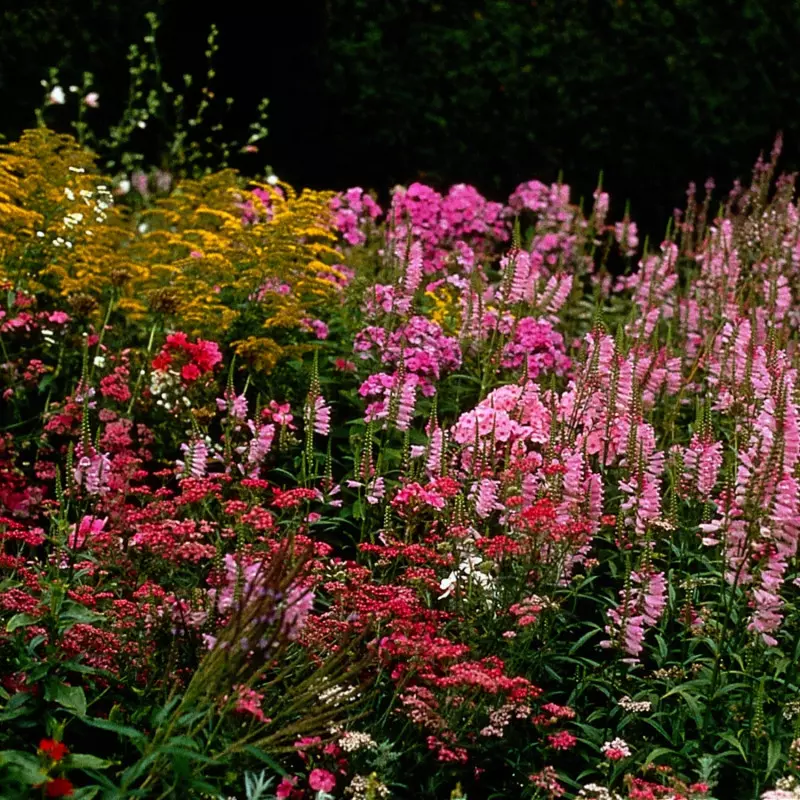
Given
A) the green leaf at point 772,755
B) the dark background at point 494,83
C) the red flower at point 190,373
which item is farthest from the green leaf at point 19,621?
the dark background at point 494,83

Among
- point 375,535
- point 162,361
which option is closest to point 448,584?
point 375,535

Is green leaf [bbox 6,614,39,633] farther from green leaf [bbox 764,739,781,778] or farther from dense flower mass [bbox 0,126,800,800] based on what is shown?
green leaf [bbox 764,739,781,778]

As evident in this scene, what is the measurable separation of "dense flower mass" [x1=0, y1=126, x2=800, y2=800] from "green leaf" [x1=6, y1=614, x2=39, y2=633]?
0.01m

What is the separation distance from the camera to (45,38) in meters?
10.4

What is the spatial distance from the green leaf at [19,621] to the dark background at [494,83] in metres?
7.25

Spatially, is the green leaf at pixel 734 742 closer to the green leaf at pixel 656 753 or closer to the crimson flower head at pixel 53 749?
the green leaf at pixel 656 753

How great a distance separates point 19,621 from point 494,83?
805 centimetres

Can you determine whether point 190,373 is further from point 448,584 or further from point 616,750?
→ point 616,750

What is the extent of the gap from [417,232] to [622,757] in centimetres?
461

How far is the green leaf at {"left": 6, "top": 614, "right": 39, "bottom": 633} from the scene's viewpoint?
3787 millimetres

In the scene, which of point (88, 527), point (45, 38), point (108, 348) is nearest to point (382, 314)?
point (108, 348)

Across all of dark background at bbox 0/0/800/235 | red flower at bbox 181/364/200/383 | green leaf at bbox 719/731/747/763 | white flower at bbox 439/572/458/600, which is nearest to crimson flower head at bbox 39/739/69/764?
white flower at bbox 439/572/458/600

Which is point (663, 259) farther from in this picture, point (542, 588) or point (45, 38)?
point (45, 38)

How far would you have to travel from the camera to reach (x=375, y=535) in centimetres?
534
